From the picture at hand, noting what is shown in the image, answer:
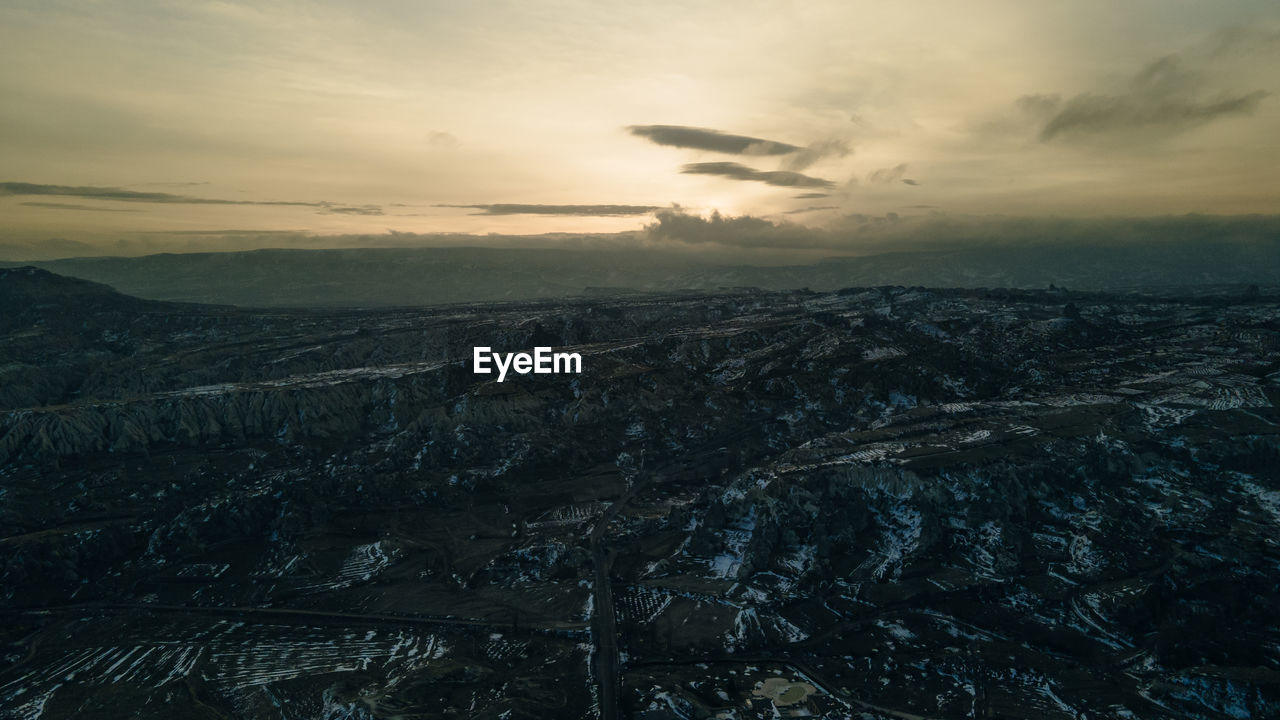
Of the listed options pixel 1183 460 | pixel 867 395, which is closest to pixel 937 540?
pixel 1183 460

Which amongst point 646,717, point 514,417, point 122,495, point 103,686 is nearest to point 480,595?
point 646,717

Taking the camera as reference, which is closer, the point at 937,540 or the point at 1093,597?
the point at 1093,597

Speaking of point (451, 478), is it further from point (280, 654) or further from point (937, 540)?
point (937, 540)

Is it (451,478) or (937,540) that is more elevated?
(937,540)

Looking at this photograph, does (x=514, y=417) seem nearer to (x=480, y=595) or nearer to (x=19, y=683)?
(x=480, y=595)

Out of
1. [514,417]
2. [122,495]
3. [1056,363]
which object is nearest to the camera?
[122,495]

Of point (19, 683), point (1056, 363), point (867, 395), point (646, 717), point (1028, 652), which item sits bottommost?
point (19, 683)

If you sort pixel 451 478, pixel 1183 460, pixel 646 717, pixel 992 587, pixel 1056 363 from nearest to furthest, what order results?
pixel 646 717, pixel 992 587, pixel 1183 460, pixel 451 478, pixel 1056 363
